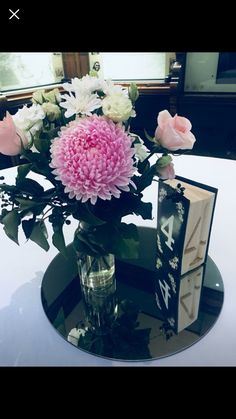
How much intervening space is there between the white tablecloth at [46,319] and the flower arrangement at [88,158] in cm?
17

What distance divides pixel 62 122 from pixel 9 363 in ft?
1.34

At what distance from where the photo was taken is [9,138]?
443 mm

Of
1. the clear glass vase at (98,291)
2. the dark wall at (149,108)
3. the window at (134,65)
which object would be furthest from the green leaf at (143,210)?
the window at (134,65)

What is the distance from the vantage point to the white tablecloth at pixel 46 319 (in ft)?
1.63

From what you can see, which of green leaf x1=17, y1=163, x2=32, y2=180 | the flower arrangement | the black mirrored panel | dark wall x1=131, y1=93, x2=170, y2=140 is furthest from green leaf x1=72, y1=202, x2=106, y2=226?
dark wall x1=131, y1=93, x2=170, y2=140

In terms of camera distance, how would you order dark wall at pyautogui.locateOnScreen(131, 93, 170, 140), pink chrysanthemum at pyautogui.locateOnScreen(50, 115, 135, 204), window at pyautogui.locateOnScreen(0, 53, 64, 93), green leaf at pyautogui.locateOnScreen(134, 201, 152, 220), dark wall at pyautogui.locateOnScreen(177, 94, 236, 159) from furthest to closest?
1. dark wall at pyautogui.locateOnScreen(131, 93, 170, 140)
2. dark wall at pyautogui.locateOnScreen(177, 94, 236, 159)
3. window at pyautogui.locateOnScreen(0, 53, 64, 93)
4. green leaf at pyautogui.locateOnScreen(134, 201, 152, 220)
5. pink chrysanthemum at pyautogui.locateOnScreen(50, 115, 135, 204)

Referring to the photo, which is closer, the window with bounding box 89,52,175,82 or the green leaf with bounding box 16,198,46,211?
the green leaf with bounding box 16,198,46,211

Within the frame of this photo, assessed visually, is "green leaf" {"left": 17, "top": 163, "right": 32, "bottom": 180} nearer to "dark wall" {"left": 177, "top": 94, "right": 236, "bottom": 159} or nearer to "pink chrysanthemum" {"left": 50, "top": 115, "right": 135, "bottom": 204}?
"pink chrysanthemum" {"left": 50, "top": 115, "right": 135, "bottom": 204}

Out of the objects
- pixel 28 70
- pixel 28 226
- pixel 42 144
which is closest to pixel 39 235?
pixel 28 226

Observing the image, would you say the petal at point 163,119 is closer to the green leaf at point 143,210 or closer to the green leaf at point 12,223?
the green leaf at point 143,210

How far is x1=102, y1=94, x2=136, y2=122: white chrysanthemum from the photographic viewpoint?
0.43 m

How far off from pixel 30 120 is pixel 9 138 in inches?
1.8

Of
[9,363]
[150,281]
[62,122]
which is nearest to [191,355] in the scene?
[150,281]

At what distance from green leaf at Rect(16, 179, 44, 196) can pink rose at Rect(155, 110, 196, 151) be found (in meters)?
0.21
